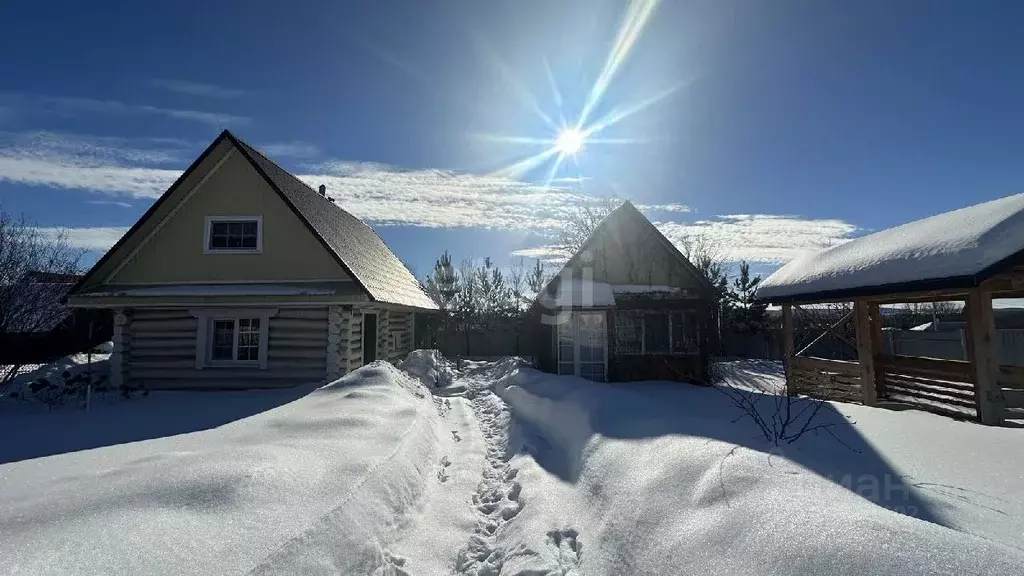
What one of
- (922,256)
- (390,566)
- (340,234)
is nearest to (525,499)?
(390,566)

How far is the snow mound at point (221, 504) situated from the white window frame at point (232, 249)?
7229 millimetres

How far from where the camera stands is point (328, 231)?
13.4 m

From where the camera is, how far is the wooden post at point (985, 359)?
692 cm

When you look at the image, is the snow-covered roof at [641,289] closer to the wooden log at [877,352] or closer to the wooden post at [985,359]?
the wooden log at [877,352]

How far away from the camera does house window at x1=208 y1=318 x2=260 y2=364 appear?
38.6ft

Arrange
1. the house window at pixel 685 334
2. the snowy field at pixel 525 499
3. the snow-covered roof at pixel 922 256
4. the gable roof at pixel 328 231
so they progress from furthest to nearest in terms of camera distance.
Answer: the house window at pixel 685 334, the gable roof at pixel 328 231, the snow-covered roof at pixel 922 256, the snowy field at pixel 525 499

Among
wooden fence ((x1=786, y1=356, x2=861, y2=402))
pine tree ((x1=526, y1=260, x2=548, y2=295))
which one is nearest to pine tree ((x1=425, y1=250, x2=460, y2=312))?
pine tree ((x1=526, y1=260, x2=548, y2=295))

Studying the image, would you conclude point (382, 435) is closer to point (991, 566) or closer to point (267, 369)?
point (991, 566)

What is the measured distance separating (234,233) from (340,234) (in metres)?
3.14

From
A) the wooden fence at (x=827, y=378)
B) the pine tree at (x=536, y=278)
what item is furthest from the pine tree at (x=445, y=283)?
the wooden fence at (x=827, y=378)

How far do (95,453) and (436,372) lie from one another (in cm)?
1093

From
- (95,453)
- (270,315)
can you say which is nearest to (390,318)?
(270,315)

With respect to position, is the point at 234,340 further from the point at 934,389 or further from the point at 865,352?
the point at 934,389

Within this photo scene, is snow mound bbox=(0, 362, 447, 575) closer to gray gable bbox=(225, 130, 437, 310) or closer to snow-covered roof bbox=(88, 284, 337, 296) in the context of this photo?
snow-covered roof bbox=(88, 284, 337, 296)
